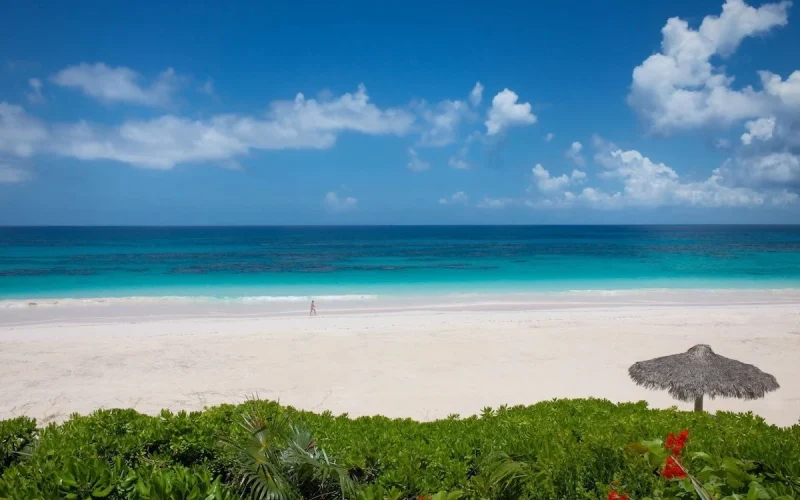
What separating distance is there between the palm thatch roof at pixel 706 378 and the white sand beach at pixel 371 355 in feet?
4.84

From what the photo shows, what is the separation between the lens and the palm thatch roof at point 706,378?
8.52 metres

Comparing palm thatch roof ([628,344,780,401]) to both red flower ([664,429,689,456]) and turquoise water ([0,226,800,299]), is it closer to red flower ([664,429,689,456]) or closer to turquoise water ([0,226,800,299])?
red flower ([664,429,689,456])

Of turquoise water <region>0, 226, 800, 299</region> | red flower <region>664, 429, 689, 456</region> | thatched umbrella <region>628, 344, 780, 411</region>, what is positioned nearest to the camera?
red flower <region>664, 429, 689, 456</region>

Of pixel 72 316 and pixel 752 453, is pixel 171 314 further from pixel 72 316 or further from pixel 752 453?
pixel 752 453

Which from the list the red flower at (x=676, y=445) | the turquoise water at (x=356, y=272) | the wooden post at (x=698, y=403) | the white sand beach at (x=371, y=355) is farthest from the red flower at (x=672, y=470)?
the turquoise water at (x=356, y=272)

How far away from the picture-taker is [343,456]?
405 cm

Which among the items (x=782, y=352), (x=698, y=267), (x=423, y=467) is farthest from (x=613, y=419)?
(x=698, y=267)

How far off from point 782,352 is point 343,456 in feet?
49.9

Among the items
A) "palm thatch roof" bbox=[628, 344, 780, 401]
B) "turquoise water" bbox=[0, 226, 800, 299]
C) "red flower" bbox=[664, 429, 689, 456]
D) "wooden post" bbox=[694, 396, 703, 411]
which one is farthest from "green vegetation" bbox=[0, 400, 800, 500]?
"turquoise water" bbox=[0, 226, 800, 299]

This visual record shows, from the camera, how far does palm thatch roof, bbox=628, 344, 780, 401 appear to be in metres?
8.52

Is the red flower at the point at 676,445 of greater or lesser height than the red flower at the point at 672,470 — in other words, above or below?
below

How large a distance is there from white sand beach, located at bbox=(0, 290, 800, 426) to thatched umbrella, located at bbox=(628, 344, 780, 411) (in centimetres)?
146

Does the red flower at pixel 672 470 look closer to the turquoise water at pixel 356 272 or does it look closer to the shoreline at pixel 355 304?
the shoreline at pixel 355 304

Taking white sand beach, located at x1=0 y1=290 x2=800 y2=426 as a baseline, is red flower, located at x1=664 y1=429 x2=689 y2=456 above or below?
above
